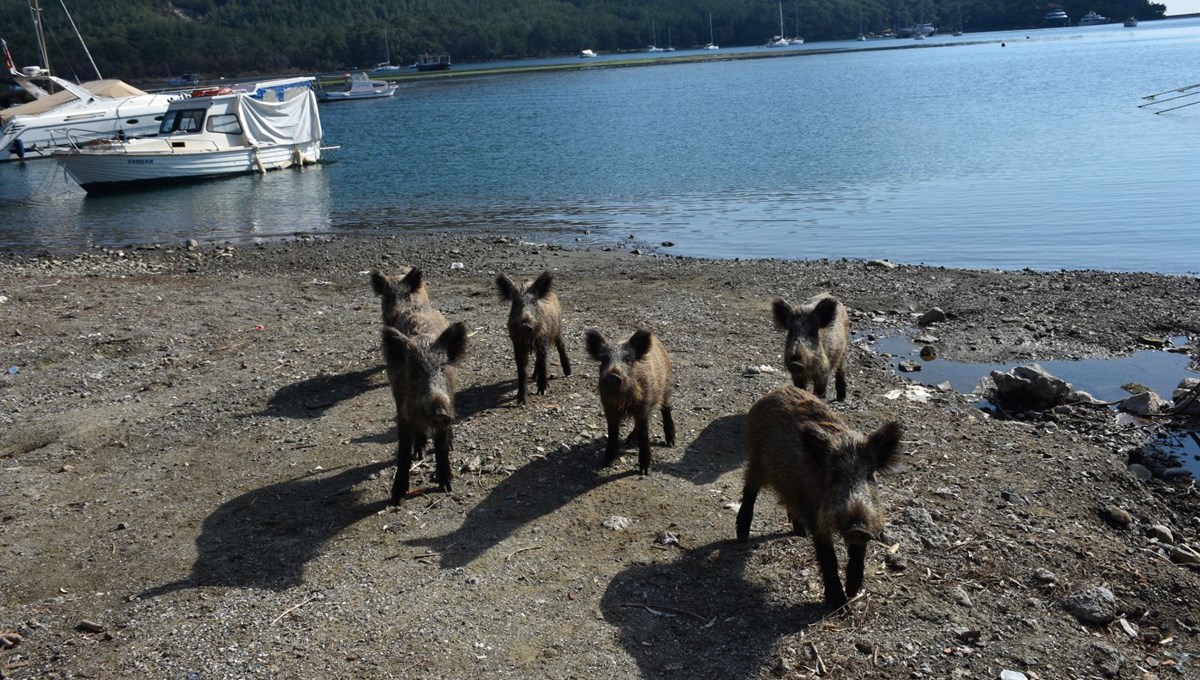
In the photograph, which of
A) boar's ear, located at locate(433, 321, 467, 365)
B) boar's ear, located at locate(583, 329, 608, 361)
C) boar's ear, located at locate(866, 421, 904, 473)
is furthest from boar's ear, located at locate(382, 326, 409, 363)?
boar's ear, located at locate(866, 421, 904, 473)

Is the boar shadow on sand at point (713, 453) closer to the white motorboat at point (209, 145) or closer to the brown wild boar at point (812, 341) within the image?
the brown wild boar at point (812, 341)

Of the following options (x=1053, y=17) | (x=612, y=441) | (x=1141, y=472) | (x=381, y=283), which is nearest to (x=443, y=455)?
(x=612, y=441)

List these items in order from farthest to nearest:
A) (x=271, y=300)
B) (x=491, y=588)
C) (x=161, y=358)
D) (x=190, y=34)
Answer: (x=190, y=34) < (x=271, y=300) < (x=161, y=358) < (x=491, y=588)

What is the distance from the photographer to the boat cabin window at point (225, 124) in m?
39.8

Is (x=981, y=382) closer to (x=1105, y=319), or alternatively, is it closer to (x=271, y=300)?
(x=1105, y=319)

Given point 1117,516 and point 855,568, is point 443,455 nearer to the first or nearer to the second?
point 855,568

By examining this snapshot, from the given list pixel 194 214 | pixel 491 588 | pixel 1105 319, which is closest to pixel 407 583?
pixel 491 588

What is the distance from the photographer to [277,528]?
24.5ft

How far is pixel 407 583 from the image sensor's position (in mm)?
6609

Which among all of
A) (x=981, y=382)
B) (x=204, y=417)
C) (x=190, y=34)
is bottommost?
(x=981, y=382)

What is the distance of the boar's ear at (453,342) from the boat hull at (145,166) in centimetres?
3219

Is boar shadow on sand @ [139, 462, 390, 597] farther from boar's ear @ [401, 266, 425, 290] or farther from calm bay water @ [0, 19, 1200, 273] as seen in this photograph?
calm bay water @ [0, 19, 1200, 273]

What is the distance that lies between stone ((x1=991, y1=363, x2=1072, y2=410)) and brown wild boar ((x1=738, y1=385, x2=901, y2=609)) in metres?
4.92

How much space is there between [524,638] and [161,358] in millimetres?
8154
